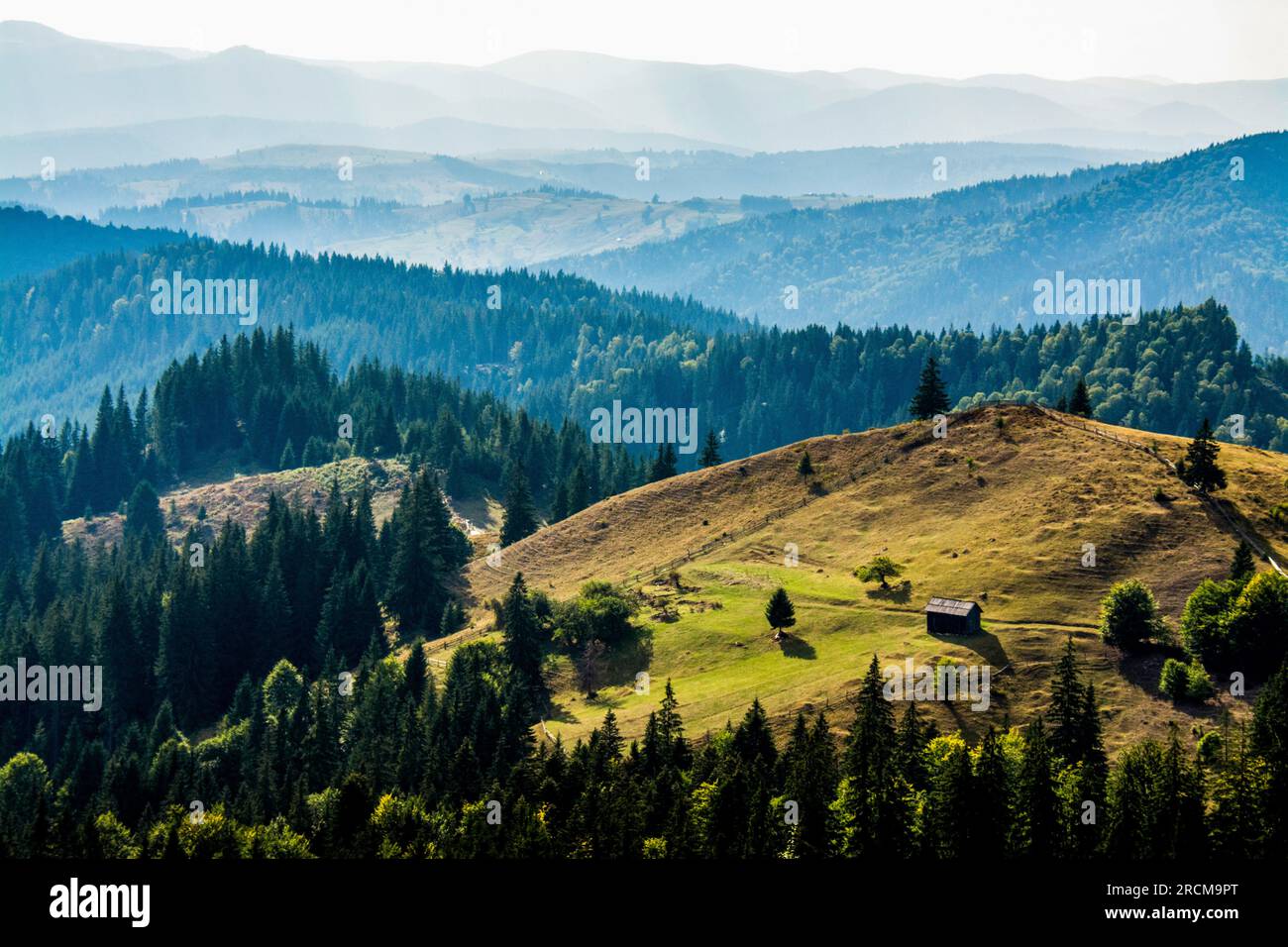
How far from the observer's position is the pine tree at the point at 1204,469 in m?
116

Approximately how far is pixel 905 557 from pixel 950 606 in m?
16.3

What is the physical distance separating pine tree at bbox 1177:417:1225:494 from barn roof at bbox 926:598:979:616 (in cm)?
2634

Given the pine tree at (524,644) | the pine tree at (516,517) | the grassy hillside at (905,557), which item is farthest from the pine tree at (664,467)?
the pine tree at (524,644)

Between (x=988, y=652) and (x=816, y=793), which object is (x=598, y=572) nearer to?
(x=988, y=652)

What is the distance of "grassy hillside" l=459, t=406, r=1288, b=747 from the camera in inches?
3996

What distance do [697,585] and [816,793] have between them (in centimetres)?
4990

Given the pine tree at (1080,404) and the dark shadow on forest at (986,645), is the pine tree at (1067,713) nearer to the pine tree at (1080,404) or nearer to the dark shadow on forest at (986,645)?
the dark shadow on forest at (986,645)

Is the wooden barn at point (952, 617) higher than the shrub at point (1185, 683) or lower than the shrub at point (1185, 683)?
higher

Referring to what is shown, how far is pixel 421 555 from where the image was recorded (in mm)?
153500

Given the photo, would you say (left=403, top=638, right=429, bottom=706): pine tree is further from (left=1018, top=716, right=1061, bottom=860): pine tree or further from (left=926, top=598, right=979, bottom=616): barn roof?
(left=1018, top=716, right=1061, bottom=860): pine tree

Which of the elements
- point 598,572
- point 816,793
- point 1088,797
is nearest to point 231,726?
point 598,572

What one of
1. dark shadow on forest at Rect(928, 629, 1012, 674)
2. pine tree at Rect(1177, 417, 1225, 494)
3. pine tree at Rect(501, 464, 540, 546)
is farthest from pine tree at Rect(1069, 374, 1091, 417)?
pine tree at Rect(501, 464, 540, 546)

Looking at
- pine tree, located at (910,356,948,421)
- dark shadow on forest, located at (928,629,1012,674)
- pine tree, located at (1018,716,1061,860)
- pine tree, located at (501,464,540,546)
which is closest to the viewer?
pine tree, located at (1018,716,1061,860)
